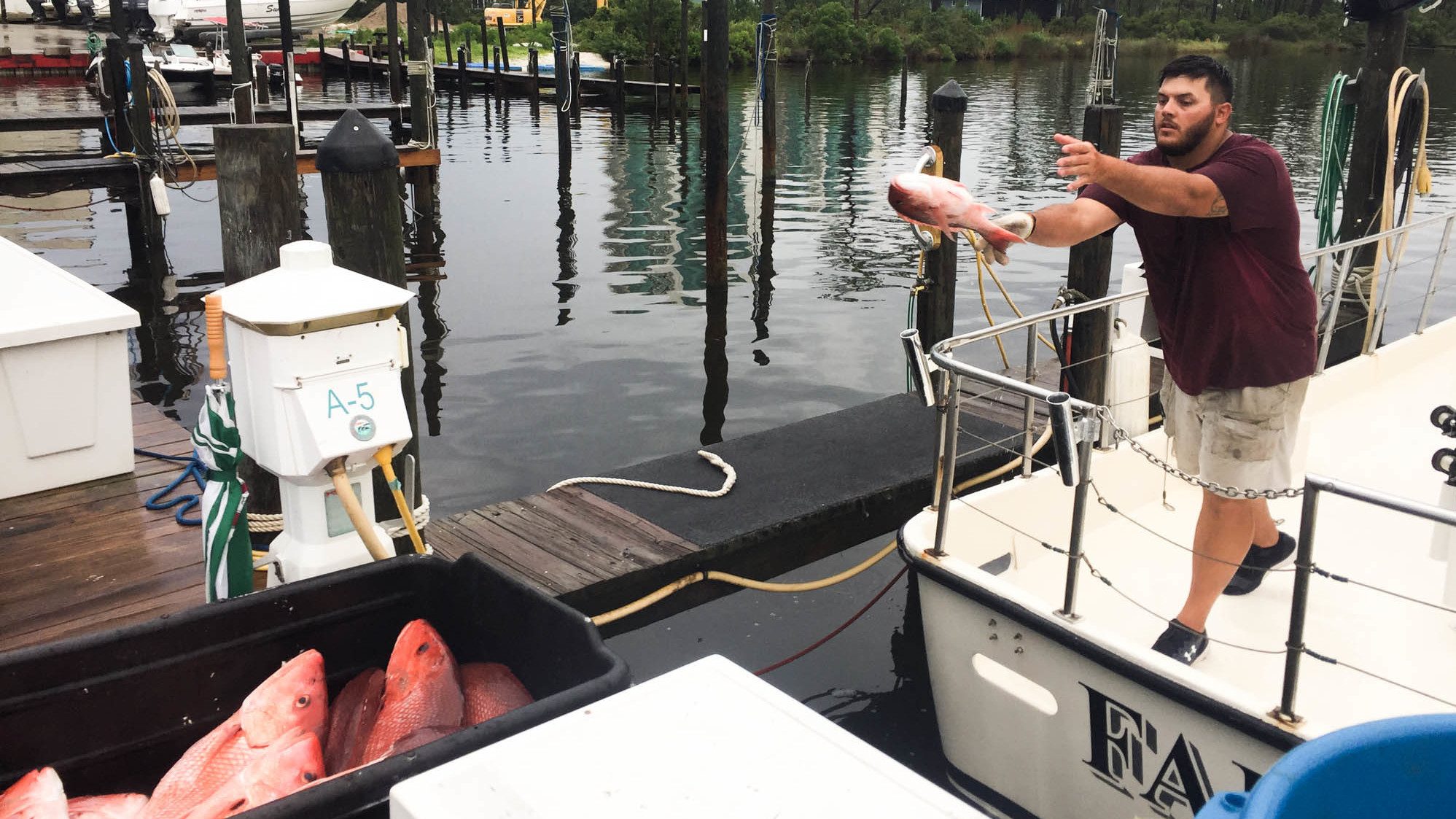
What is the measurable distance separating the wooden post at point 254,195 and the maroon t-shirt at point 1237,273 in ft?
9.64

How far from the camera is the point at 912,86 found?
1646 inches

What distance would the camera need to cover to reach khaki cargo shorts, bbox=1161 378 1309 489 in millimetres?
3523

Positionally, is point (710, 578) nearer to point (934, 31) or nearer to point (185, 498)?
point (185, 498)

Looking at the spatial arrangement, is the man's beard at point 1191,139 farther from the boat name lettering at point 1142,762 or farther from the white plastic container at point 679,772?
the white plastic container at point 679,772

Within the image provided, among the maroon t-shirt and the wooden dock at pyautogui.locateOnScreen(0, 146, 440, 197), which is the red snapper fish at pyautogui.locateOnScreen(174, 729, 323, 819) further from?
the wooden dock at pyautogui.locateOnScreen(0, 146, 440, 197)

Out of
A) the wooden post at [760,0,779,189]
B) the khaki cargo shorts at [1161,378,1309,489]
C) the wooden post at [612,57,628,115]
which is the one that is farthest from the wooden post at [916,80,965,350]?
the wooden post at [612,57,628,115]

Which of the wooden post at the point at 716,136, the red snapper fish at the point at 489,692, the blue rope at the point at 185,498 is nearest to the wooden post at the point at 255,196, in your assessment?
the blue rope at the point at 185,498

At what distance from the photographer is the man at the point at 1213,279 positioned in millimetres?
3221

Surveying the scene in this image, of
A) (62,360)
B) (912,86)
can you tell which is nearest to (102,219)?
(62,360)

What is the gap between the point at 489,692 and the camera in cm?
288

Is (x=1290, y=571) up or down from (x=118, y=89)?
down

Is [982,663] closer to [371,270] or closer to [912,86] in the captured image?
[371,270]

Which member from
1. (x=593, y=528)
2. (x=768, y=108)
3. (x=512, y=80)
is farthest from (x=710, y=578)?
(x=512, y=80)

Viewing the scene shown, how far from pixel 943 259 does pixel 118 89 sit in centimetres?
1050
